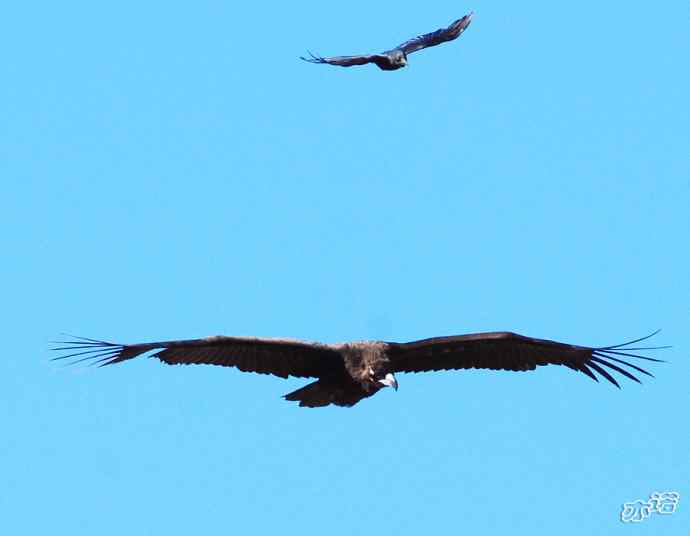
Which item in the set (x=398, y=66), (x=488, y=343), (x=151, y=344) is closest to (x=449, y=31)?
(x=398, y=66)

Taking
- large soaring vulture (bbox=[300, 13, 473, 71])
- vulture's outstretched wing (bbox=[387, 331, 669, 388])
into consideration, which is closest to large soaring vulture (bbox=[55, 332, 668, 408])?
vulture's outstretched wing (bbox=[387, 331, 669, 388])

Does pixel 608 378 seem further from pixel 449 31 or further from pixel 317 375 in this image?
→ pixel 449 31

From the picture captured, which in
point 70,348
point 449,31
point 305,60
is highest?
point 449,31

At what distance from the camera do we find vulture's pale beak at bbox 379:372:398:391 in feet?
64.5

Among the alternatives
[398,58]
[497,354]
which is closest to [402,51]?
[398,58]

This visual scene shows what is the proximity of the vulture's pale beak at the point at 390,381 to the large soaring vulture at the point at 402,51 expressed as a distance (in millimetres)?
4830

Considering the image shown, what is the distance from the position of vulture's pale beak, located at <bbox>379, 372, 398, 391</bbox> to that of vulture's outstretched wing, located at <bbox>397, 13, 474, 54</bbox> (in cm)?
566

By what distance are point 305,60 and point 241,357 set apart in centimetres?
447

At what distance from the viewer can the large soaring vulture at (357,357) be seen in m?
19.7

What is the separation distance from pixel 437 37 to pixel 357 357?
618cm

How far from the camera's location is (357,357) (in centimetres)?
1973

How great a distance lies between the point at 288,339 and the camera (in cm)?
2008

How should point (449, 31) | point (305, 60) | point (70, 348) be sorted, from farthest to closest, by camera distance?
point (449, 31)
point (305, 60)
point (70, 348)

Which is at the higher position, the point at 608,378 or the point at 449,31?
the point at 449,31
